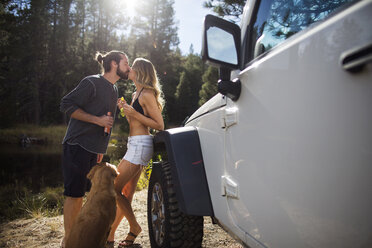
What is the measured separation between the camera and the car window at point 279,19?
135 centimetres

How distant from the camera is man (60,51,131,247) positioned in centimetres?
292

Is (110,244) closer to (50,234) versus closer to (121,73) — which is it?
(50,234)

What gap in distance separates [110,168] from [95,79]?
1.10 m

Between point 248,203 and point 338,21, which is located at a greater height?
point 338,21

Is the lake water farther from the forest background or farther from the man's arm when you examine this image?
the forest background

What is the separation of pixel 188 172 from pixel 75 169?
152 centimetres

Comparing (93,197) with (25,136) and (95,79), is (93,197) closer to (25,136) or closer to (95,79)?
Answer: (95,79)

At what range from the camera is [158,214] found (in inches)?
104

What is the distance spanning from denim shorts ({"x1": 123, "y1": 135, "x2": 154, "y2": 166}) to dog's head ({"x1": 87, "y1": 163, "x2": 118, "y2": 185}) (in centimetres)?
22

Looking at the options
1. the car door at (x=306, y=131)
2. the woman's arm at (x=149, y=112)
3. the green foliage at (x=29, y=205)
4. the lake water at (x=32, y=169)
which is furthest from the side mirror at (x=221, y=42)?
the lake water at (x=32, y=169)

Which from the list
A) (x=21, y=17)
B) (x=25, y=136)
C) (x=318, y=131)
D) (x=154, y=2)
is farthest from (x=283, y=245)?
(x=154, y=2)

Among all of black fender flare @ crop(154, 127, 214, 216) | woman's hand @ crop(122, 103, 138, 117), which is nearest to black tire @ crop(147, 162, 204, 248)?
black fender flare @ crop(154, 127, 214, 216)

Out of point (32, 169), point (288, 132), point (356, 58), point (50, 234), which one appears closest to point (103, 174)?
point (288, 132)

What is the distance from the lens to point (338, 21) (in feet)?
2.98
